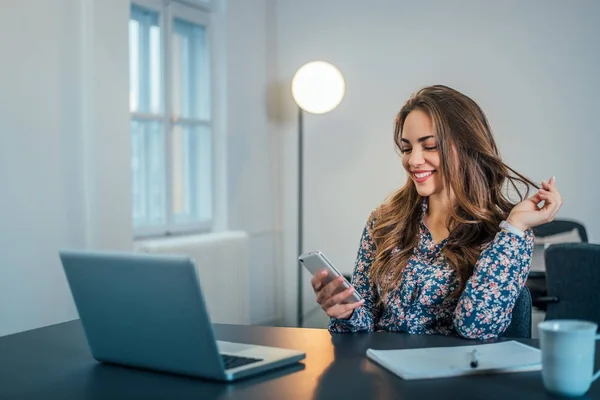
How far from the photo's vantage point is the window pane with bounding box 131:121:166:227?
173 inches

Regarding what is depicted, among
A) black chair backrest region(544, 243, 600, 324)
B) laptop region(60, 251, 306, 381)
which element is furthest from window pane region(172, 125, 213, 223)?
laptop region(60, 251, 306, 381)

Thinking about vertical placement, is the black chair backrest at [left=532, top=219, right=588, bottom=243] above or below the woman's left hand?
below

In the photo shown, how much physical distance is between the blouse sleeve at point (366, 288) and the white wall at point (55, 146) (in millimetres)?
1793

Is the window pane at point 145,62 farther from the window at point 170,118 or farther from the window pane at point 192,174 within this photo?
the window pane at point 192,174

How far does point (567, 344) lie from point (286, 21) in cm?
455

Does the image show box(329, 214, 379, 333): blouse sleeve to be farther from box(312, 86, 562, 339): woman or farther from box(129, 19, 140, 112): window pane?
box(129, 19, 140, 112): window pane

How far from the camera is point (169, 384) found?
4.42 ft

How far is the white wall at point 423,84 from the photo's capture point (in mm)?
4621

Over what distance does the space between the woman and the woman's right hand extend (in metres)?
0.05

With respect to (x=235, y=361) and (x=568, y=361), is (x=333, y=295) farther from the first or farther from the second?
(x=568, y=361)

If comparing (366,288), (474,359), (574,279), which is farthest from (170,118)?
Result: (474,359)

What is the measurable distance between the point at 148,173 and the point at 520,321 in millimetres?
3007

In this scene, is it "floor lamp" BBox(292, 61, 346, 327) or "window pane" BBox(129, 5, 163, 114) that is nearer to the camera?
"window pane" BBox(129, 5, 163, 114)

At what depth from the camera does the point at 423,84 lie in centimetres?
504
